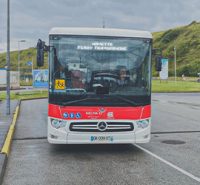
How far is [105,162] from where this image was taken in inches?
352

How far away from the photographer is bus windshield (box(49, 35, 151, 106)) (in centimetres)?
943

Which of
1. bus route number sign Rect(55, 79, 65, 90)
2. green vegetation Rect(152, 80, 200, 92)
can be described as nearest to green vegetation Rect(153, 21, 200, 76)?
green vegetation Rect(152, 80, 200, 92)

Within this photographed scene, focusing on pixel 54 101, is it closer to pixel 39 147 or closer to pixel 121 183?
pixel 39 147

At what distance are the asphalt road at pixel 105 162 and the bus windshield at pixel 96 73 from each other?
132cm

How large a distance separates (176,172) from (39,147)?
429cm

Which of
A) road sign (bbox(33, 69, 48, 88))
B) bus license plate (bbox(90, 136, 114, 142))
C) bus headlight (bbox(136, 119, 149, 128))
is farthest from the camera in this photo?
road sign (bbox(33, 69, 48, 88))

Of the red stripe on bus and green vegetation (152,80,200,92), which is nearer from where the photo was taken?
the red stripe on bus

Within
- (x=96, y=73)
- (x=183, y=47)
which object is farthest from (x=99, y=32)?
(x=183, y=47)

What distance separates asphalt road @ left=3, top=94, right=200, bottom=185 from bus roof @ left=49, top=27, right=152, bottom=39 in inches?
113

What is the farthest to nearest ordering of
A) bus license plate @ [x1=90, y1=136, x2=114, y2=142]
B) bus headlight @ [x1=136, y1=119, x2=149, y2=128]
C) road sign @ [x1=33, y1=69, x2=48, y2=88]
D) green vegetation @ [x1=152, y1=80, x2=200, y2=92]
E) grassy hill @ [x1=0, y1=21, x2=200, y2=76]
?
grassy hill @ [x1=0, y1=21, x2=200, y2=76] → green vegetation @ [x1=152, y1=80, x2=200, y2=92] → road sign @ [x1=33, y1=69, x2=48, y2=88] → bus headlight @ [x1=136, y1=119, x2=149, y2=128] → bus license plate @ [x1=90, y1=136, x2=114, y2=142]

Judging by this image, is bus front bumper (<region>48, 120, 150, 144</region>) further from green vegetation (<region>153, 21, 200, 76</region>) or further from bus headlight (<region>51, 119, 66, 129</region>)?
green vegetation (<region>153, 21, 200, 76</region>)

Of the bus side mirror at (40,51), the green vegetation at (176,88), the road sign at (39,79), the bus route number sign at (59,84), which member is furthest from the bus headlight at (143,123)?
the green vegetation at (176,88)

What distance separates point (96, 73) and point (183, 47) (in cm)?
11457

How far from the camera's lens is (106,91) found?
948cm
